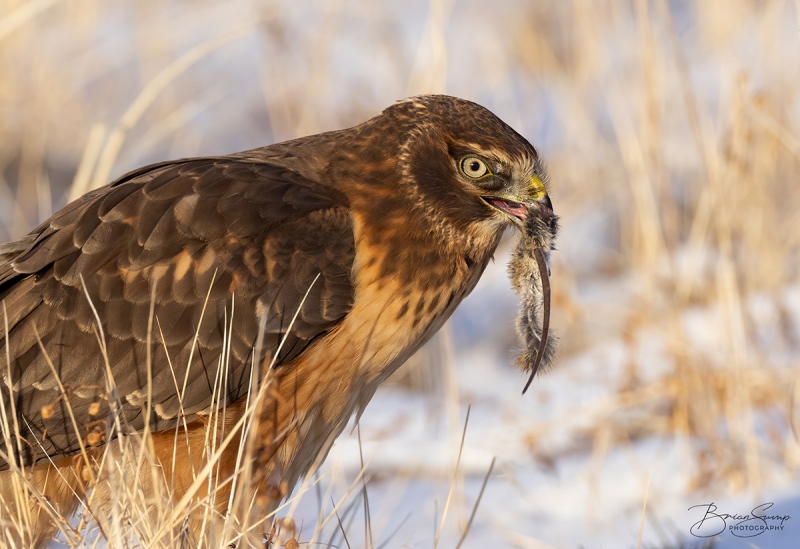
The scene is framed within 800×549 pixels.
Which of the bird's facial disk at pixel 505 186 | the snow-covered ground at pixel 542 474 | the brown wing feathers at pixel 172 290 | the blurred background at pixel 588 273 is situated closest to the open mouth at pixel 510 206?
the bird's facial disk at pixel 505 186

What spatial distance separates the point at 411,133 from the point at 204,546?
1.49 meters

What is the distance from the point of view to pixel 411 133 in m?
3.51

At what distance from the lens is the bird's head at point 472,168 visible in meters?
3.37

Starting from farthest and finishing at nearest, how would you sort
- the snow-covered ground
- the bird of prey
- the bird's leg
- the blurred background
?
the blurred background, the snow-covered ground, the bird's leg, the bird of prey

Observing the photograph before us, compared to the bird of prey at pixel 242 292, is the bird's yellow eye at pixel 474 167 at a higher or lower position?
higher

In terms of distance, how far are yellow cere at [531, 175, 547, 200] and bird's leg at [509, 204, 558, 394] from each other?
3cm

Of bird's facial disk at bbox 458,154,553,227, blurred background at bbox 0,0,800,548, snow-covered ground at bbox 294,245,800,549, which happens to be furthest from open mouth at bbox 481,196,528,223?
snow-covered ground at bbox 294,245,800,549

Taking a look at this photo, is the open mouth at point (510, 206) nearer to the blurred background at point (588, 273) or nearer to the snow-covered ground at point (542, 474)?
the blurred background at point (588, 273)

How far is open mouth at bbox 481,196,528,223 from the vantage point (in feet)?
11.1

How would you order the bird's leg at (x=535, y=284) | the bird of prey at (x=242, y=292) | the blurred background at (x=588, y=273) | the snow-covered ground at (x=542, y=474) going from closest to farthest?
the bird of prey at (x=242, y=292) < the bird's leg at (x=535, y=284) < the snow-covered ground at (x=542, y=474) < the blurred background at (x=588, y=273)

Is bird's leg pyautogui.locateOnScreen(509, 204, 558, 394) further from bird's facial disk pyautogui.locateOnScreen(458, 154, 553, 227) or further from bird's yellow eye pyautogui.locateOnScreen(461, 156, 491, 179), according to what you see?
bird's yellow eye pyautogui.locateOnScreen(461, 156, 491, 179)

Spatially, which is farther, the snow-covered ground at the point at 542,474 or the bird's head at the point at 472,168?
the snow-covered ground at the point at 542,474

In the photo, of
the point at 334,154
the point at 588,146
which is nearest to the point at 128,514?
the point at 334,154

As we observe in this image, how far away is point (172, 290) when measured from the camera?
3295 mm
